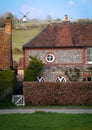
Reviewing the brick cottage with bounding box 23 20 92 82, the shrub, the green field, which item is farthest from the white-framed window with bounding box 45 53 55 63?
the green field

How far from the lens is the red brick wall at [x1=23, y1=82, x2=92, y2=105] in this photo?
37.0 meters

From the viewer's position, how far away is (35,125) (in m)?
19.7

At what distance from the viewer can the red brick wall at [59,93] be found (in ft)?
121

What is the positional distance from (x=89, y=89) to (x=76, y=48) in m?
10.8

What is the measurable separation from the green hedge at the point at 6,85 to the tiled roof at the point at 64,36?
755cm

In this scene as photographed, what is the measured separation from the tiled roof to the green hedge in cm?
755

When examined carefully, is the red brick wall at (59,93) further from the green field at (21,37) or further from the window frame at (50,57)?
the green field at (21,37)

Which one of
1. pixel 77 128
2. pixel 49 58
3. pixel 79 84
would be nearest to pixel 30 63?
→ pixel 49 58

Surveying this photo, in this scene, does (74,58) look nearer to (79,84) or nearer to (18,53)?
(79,84)

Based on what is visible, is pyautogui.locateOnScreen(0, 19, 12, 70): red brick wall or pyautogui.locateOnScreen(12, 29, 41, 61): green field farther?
pyautogui.locateOnScreen(12, 29, 41, 61): green field

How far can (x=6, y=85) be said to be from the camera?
129 ft

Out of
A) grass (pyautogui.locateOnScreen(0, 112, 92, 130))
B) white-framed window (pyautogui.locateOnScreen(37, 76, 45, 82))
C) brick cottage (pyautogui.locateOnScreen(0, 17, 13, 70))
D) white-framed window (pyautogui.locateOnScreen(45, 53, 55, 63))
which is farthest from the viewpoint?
white-framed window (pyautogui.locateOnScreen(45, 53, 55, 63))

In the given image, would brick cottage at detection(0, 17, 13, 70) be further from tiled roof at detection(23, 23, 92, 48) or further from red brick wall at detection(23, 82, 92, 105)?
red brick wall at detection(23, 82, 92, 105)

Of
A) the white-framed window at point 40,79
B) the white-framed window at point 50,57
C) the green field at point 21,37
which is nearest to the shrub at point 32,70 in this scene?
the white-framed window at point 40,79
